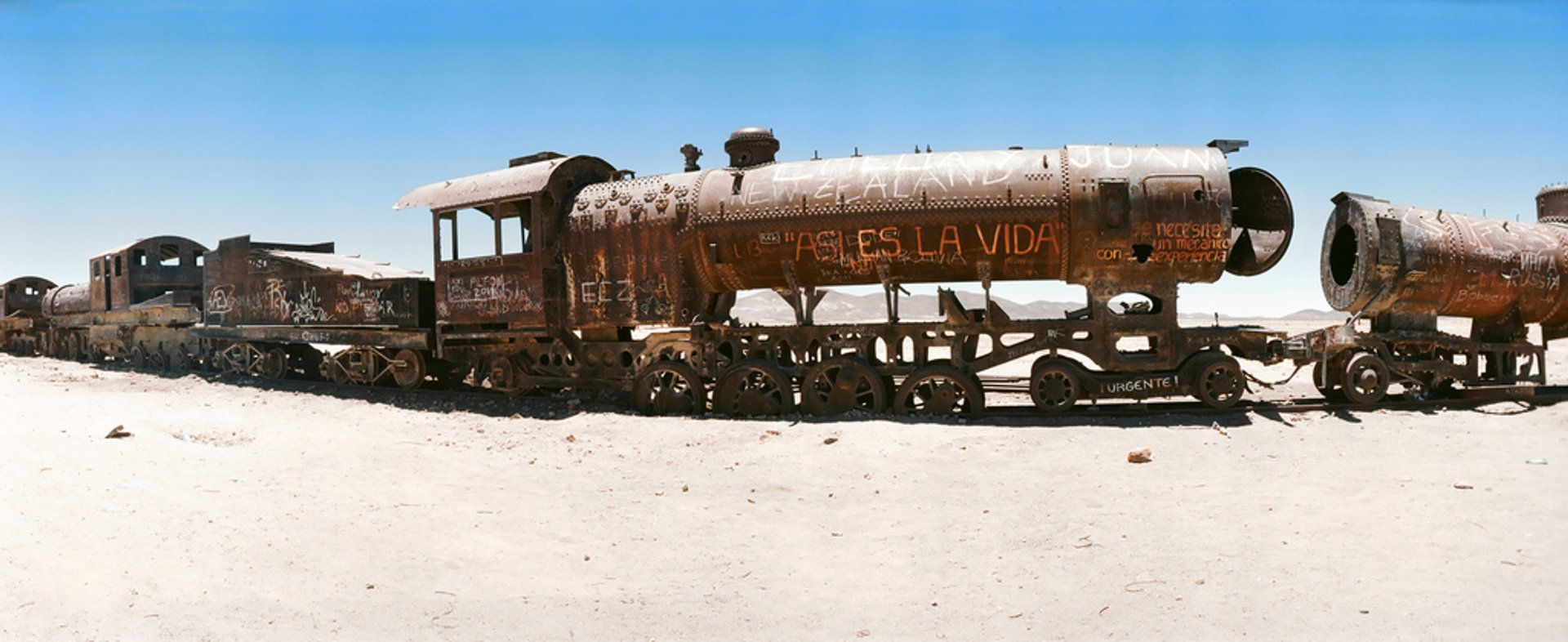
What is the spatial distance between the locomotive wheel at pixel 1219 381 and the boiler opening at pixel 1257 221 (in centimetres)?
155

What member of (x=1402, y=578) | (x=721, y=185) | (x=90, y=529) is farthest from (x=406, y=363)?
(x=1402, y=578)

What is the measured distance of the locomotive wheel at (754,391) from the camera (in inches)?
456

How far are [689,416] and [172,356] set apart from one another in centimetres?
1533

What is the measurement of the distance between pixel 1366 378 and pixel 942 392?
5.22 meters

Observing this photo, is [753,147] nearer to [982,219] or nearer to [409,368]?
[982,219]

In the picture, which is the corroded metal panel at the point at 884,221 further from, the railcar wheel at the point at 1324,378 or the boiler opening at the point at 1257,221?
the railcar wheel at the point at 1324,378

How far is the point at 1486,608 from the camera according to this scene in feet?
16.3

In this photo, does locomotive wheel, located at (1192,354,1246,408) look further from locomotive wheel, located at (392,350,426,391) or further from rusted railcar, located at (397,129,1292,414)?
locomotive wheel, located at (392,350,426,391)

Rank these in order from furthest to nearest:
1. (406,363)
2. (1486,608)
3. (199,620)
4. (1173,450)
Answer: (406,363) → (1173,450) → (1486,608) → (199,620)

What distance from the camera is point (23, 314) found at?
2872cm

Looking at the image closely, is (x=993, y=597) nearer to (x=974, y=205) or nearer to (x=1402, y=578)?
(x=1402, y=578)

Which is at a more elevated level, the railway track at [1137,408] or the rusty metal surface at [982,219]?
the rusty metal surface at [982,219]

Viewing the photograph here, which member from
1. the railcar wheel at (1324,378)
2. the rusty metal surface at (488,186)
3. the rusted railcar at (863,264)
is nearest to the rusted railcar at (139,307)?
the rusty metal surface at (488,186)

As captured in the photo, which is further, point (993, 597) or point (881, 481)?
point (881, 481)
